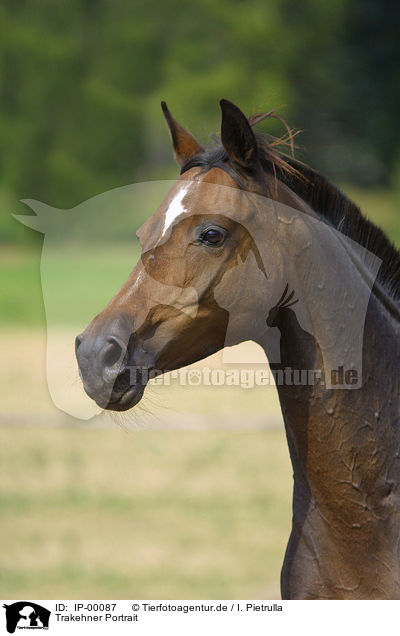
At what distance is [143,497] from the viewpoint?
7.13 meters

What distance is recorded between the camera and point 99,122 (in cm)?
2553

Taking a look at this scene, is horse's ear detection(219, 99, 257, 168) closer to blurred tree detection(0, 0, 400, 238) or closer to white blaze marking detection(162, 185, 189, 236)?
white blaze marking detection(162, 185, 189, 236)

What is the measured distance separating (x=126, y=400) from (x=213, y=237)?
48cm

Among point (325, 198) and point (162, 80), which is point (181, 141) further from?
point (162, 80)

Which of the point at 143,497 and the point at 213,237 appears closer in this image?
the point at 213,237

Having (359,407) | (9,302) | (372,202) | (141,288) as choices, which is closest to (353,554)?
(359,407)

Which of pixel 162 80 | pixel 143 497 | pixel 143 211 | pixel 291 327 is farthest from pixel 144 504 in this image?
pixel 162 80

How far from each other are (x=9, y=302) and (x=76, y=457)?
979 centimetres

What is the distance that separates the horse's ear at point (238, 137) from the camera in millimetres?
1988

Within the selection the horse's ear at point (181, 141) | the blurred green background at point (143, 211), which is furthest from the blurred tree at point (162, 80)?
the horse's ear at point (181, 141)

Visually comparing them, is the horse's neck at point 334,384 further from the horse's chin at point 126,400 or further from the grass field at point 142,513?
the grass field at point 142,513

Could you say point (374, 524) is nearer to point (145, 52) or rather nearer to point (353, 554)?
point (353, 554)
